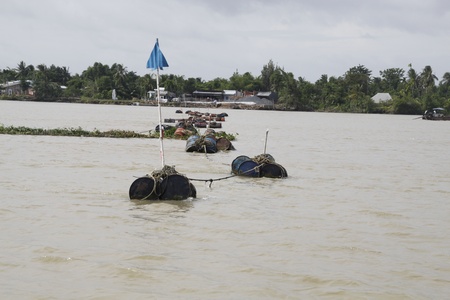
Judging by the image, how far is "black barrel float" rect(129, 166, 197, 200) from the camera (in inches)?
576

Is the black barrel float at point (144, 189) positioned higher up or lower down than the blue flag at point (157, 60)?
lower down

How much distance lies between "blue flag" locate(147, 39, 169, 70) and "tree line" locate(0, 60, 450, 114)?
11881cm

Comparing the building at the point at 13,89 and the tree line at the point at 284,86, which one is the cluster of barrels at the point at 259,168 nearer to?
the tree line at the point at 284,86

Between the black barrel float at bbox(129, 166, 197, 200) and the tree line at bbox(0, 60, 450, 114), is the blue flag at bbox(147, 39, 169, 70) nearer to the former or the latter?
the black barrel float at bbox(129, 166, 197, 200)

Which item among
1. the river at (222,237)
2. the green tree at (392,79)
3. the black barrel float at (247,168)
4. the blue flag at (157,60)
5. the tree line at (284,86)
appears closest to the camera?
the river at (222,237)

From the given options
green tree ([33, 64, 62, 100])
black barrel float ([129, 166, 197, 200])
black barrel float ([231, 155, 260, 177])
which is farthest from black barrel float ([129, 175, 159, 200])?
green tree ([33, 64, 62, 100])

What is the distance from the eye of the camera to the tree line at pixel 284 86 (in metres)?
132

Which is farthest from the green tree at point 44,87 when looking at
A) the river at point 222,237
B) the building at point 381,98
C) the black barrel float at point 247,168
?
the black barrel float at point 247,168

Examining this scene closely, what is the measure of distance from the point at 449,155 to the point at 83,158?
843 inches

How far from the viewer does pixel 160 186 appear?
48.1 feet

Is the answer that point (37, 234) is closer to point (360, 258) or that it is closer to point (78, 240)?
point (78, 240)

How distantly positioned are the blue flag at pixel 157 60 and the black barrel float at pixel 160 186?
8.50 feet

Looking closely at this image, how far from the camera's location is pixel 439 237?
12.5 meters

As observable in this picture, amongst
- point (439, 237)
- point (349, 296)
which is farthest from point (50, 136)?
point (349, 296)
